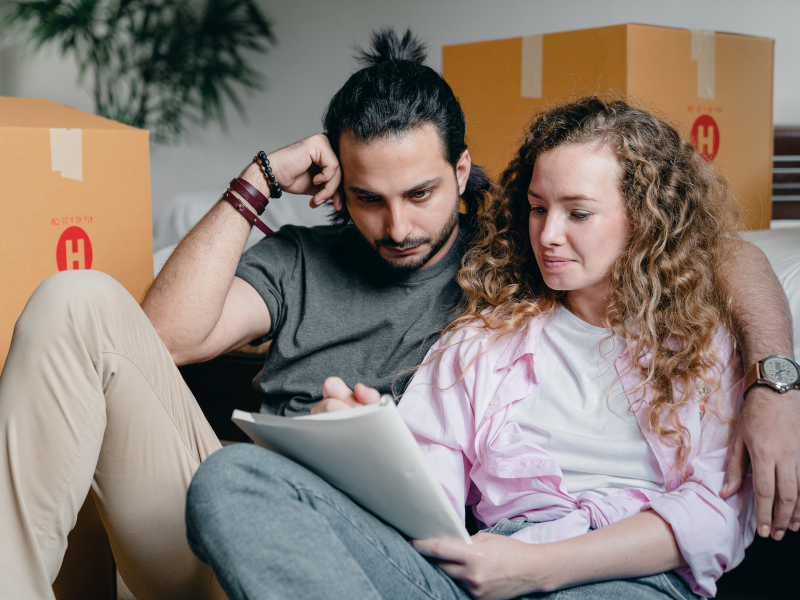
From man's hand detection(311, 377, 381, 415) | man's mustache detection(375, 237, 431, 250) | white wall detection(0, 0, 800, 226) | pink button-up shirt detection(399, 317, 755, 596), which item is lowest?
pink button-up shirt detection(399, 317, 755, 596)

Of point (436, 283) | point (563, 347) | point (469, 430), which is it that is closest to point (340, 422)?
point (469, 430)

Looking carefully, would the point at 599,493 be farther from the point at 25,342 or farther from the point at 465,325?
the point at 25,342

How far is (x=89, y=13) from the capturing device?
10.5 feet

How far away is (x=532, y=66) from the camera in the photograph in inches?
60.8

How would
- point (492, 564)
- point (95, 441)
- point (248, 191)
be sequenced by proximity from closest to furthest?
1. point (492, 564)
2. point (95, 441)
3. point (248, 191)

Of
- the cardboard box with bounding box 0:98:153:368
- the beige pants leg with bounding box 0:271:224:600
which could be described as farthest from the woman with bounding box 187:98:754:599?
the cardboard box with bounding box 0:98:153:368

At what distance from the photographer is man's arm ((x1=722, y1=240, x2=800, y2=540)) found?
0.82 meters

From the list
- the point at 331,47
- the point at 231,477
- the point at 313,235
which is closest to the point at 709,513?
the point at 231,477

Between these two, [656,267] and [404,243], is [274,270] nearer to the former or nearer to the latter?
[404,243]

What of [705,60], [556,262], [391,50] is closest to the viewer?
[556,262]

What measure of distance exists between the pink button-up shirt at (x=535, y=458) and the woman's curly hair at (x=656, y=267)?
0.02m

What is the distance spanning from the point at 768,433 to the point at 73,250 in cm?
113

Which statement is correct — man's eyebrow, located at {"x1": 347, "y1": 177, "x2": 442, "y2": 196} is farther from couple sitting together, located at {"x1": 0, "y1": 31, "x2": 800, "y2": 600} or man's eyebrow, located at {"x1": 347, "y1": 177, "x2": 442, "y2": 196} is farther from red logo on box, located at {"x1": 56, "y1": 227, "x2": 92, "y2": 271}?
red logo on box, located at {"x1": 56, "y1": 227, "x2": 92, "y2": 271}

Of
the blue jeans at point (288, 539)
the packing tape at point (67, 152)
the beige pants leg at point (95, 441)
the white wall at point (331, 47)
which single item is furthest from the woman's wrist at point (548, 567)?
the white wall at point (331, 47)
